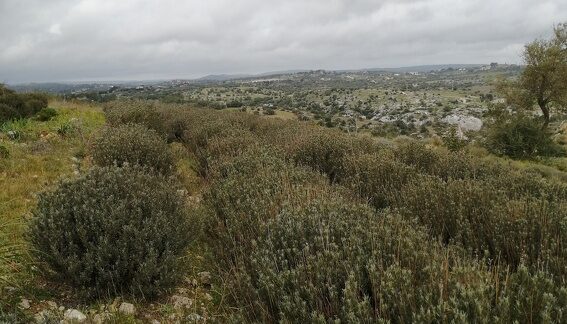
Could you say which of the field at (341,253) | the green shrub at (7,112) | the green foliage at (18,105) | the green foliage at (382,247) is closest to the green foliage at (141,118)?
the green shrub at (7,112)

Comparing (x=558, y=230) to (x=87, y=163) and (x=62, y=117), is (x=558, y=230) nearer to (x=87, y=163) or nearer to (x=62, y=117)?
(x=87, y=163)

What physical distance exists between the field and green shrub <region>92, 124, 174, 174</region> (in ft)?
2.71

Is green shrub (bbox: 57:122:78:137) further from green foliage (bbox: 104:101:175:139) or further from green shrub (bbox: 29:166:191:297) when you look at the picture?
green shrub (bbox: 29:166:191:297)

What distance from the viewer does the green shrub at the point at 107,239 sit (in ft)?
11.6

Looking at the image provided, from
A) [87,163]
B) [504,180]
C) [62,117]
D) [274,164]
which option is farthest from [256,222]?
[62,117]

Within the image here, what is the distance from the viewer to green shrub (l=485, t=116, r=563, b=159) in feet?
74.6

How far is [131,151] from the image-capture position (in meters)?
7.09

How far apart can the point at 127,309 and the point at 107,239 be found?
0.65 m

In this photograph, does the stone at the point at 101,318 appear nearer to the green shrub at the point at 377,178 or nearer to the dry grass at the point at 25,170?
the dry grass at the point at 25,170

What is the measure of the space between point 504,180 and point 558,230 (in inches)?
92.4

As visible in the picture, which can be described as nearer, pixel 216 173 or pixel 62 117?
pixel 216 173

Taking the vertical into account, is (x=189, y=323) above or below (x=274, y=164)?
below

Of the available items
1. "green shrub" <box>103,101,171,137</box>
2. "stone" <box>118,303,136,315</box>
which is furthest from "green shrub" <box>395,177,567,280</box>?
"green shrub" <box>103,101,171,137</box>

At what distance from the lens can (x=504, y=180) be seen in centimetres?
604
